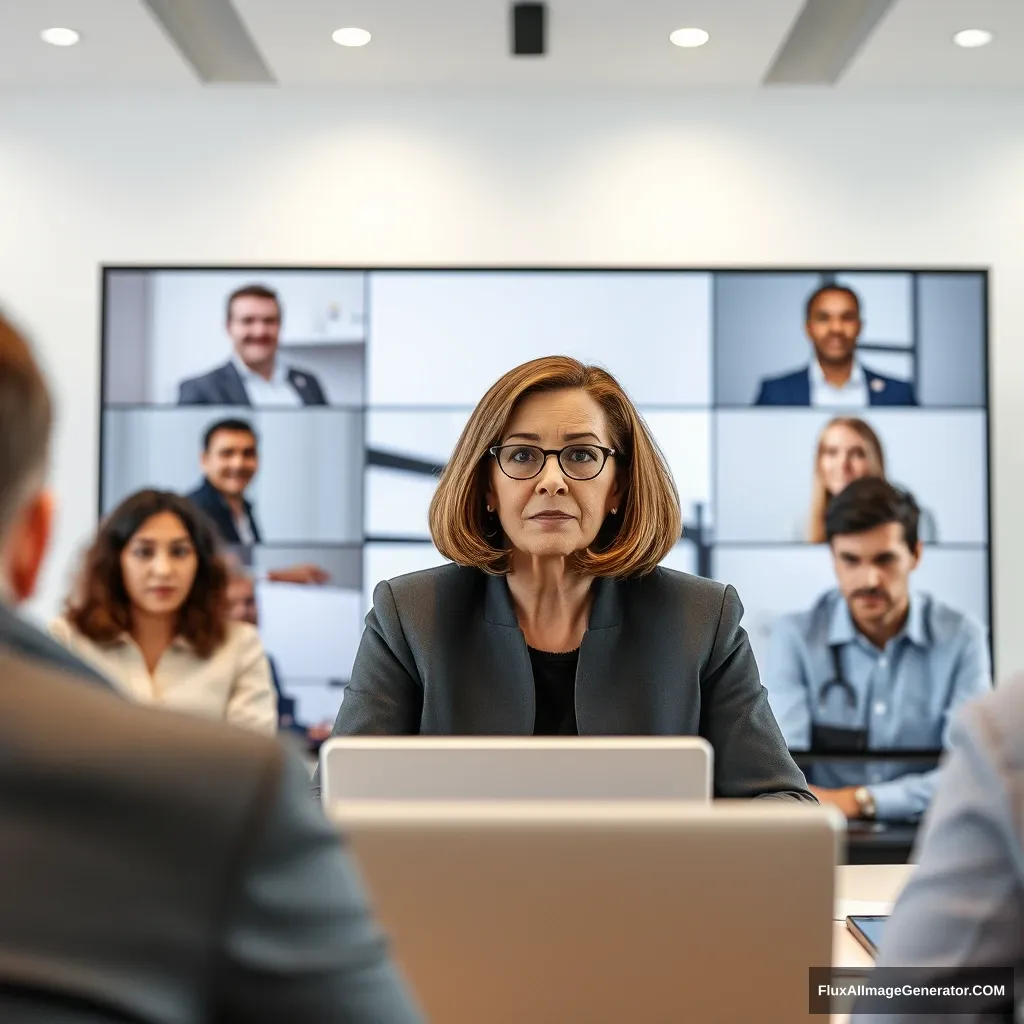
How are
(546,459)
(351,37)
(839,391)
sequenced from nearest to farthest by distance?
(546,459) < (351,37) < (839,391)

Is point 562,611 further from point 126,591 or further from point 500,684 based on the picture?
point 126,591

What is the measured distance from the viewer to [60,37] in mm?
4070

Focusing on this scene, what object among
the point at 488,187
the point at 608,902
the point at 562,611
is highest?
the point at 488,187

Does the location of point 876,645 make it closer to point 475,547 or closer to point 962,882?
point 475,547

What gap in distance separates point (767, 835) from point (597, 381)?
147 cm

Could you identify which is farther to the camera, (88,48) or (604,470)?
(88,48)

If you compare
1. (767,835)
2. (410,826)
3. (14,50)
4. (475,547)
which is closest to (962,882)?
(767,835)

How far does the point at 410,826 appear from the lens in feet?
2.91

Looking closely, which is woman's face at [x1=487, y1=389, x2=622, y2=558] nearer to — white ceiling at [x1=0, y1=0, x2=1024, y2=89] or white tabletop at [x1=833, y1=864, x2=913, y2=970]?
white tabletop at [x1=833, y1=864, x2=913, y2=970]

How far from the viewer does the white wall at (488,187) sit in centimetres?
452

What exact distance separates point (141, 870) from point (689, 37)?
3.97 metres

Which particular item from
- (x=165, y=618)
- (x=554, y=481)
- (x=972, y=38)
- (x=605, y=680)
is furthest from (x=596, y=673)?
(x=972, y=38)

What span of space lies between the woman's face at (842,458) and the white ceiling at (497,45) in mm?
1314

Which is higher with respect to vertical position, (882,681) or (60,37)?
(60,37)
